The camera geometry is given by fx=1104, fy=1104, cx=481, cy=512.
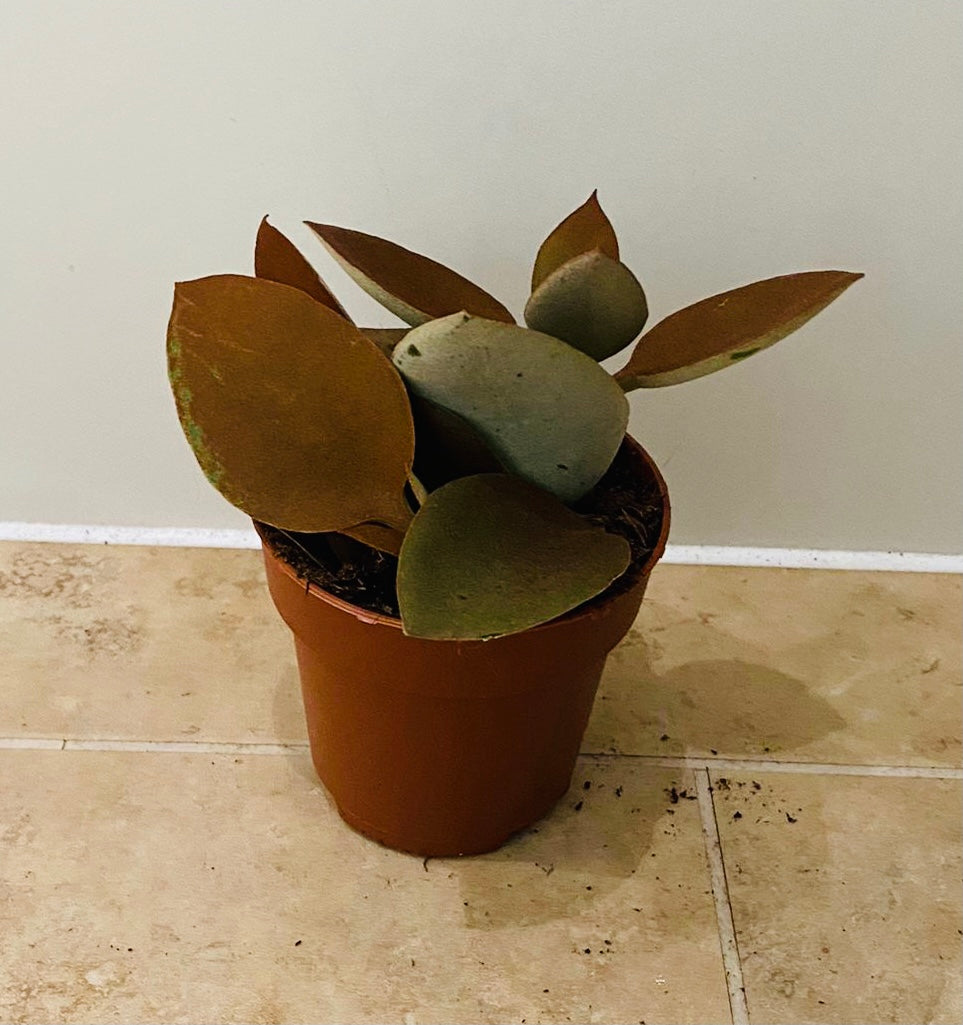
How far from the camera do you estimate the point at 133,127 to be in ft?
2.61

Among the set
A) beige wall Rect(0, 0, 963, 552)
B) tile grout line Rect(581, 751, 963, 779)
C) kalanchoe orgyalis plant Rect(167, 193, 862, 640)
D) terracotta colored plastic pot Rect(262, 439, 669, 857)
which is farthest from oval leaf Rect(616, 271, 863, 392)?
tile grout line Rect(581, 751, 963, 779)

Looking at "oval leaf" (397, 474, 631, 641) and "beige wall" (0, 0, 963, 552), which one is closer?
"oval leaf" (397, 474, 631, 641)

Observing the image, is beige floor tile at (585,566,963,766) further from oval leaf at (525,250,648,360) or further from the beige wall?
oval leaf at (525,250,648,360)

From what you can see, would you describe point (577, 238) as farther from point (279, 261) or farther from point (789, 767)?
point (789, 767)

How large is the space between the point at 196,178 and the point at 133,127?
0.05 m

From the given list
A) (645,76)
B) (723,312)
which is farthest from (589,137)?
(723,312)

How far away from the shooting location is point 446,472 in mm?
649

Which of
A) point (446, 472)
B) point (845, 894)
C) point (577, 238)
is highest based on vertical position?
point (577, 238)

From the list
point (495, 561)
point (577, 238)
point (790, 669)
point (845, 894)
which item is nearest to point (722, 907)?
point (845, 894)

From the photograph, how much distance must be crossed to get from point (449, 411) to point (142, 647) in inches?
17.8

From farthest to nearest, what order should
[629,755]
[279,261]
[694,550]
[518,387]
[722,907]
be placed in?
1. [694,550]
2. [629,755]
3. [722,907]
4. [279,261]
5. [518,387]

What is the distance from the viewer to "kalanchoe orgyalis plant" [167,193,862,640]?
0.52m

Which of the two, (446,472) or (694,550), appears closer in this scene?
(446,472)

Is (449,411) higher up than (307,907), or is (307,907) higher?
(449,411)
